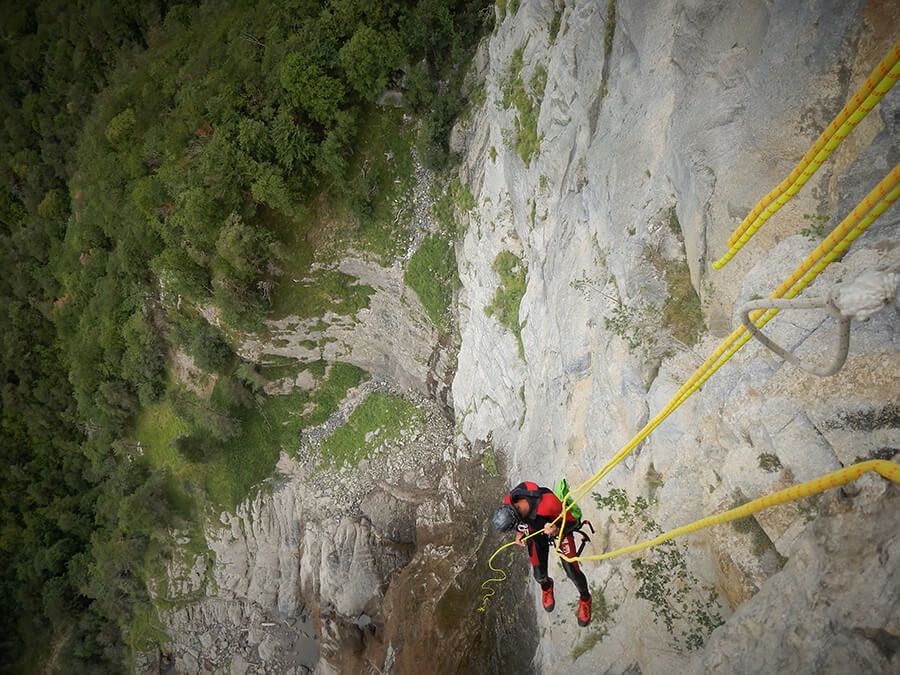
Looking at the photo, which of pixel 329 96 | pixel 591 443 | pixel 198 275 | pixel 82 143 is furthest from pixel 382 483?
pixel 82 143

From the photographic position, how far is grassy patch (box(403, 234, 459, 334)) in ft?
58.0

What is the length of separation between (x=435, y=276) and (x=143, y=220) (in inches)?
494

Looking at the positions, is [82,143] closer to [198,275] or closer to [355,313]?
[198,275]

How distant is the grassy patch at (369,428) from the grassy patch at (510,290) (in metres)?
7.27

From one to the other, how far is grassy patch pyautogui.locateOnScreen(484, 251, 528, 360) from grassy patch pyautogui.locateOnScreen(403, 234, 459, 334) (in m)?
3.52

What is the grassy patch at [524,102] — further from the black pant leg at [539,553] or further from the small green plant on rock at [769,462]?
the black pant leg at [539,553]

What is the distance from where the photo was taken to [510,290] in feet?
45.3

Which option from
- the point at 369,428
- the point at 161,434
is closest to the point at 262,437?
the point at 369,428

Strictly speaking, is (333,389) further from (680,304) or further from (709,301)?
(709,301)

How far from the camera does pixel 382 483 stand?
1959cm

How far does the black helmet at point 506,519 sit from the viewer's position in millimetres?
7074

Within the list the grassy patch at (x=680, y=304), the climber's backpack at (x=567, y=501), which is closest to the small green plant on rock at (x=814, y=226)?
the grassy patch at (x=680, y=304)

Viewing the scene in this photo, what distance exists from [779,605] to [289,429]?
20070mm

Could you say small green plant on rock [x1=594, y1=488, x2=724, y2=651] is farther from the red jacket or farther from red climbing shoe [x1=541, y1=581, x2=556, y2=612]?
red climbing shoe [x1=541, y1=581, x2=556, y2=612]
